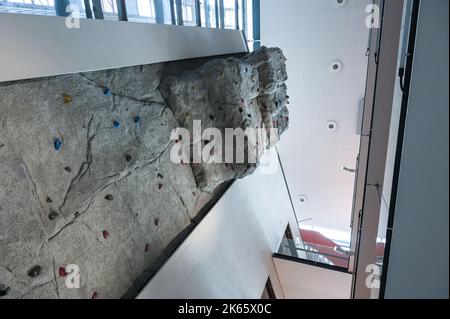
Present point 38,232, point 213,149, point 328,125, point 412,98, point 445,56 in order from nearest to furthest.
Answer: point 445,56, point 412,98, point 38,232, point 213,149, point 328,125

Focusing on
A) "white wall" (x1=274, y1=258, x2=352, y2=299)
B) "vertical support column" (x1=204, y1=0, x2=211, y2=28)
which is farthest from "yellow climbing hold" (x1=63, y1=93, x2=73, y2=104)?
"white wall" (x1=274, y1=258, x2=352, y2=299)

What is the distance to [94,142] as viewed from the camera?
217cm

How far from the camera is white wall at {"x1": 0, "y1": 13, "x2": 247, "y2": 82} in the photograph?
1.59 metres

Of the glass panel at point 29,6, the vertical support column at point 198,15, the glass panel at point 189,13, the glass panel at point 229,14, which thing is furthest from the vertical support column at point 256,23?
the glass panel at point 29,6

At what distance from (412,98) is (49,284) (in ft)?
7.05

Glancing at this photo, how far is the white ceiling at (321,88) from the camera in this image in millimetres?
6238

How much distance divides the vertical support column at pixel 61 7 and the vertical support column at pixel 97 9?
0.23 meters

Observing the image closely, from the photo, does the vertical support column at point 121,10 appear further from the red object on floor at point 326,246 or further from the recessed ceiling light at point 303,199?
the recessed ceiling light at point 303,199

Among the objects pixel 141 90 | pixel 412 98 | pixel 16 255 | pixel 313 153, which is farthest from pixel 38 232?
pixel 313 153

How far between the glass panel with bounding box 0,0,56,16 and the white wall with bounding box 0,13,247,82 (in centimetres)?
15

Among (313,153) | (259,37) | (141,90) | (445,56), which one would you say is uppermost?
(259,37)
